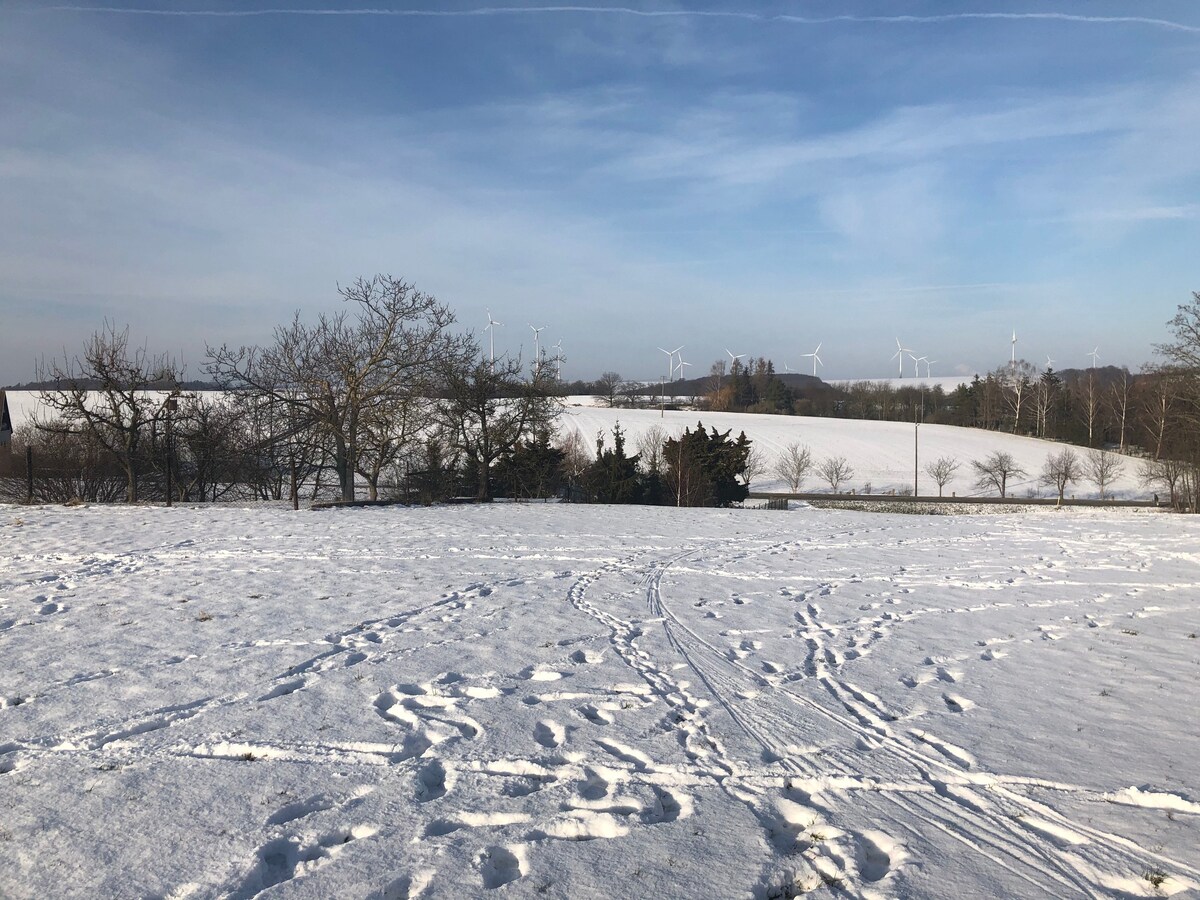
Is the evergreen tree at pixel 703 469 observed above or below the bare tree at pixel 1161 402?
below

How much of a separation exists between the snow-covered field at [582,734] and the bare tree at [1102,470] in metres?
53.9

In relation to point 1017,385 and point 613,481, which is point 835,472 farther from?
point 1017,385

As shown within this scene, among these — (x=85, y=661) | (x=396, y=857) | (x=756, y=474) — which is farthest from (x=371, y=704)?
(x=756, y=474)

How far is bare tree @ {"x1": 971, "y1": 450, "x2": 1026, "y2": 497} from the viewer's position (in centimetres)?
5740

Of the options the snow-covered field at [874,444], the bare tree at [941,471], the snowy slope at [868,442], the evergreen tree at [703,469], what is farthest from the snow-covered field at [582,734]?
the bare tree at [941,471]

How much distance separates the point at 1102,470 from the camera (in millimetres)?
56000

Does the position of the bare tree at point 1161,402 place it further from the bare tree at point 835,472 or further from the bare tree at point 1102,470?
the bare tree at point 835,472

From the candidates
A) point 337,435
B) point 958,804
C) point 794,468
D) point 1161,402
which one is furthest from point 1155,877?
point 794,468

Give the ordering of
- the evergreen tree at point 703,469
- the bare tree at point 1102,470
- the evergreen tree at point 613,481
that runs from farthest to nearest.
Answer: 1. the bare tree at point 1102,470
2. the evergreen tree at point 703,469
3. the evergreen tree at point 613,481

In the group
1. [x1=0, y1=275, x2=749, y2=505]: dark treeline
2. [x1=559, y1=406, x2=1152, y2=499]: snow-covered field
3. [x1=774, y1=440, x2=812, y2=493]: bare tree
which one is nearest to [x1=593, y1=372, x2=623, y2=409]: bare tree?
[x1=559, y1=406, x2=1152, y2=499]: snow-covered field

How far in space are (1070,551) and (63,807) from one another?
51.0 feet

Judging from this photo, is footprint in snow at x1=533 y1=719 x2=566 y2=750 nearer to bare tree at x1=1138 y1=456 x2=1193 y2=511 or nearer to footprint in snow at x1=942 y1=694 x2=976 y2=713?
footprint in snow at x1=942 y1=694 x2=976 y2=713

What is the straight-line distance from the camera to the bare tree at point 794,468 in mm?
57688

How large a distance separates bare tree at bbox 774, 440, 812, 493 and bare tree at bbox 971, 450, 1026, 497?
13047 millimetres
